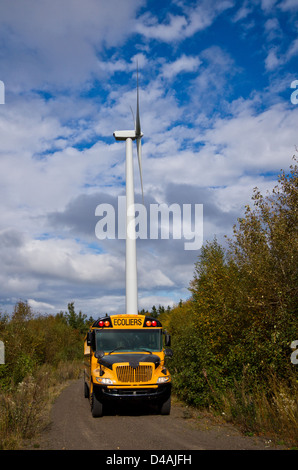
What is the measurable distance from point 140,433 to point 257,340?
4.38 m

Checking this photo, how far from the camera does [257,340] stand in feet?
39.7

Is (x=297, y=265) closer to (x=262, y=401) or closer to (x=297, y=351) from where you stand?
(x=297, y=351)

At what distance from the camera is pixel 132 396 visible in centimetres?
1198

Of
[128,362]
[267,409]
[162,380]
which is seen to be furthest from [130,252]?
[267,409]

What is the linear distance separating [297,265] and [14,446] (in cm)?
846

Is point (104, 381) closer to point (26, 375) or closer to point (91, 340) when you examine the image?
point (91, 340)

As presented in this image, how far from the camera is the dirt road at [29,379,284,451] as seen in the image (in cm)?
856

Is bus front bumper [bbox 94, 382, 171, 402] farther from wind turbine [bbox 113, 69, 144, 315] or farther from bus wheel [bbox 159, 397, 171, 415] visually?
wind turbine [bbox 113, 69, 144, 315]

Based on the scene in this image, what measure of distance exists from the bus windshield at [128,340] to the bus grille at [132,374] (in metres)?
1.17

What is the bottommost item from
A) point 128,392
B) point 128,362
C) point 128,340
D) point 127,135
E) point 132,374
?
point 128,392

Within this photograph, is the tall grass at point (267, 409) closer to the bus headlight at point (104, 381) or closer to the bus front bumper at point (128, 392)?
the bus front bumper at point (128, 392)

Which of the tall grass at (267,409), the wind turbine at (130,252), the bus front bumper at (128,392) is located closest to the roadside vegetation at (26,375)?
the bus front bumper at (128,392)
